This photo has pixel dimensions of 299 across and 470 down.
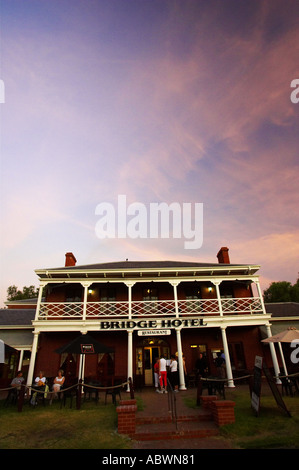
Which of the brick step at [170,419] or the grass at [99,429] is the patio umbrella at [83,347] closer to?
the grass at [99,429]

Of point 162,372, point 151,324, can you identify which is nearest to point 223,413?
point 162,372

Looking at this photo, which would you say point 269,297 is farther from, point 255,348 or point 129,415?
point 129,415

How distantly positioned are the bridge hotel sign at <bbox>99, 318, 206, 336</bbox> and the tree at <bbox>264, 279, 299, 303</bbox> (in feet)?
114

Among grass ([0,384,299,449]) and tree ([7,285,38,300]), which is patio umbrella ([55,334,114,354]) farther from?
tree ([7,285,38,300])

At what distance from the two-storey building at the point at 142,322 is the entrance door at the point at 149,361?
51mm

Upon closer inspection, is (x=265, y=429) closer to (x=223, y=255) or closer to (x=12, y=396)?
(x=12, y=396)

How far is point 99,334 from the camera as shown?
1593 centimetres

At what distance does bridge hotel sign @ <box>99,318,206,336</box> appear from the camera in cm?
1428

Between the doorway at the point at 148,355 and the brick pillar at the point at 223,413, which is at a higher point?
the doorway at the point at 148,355

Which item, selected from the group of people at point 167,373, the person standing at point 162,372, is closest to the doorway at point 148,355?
the group of people at point 167,373

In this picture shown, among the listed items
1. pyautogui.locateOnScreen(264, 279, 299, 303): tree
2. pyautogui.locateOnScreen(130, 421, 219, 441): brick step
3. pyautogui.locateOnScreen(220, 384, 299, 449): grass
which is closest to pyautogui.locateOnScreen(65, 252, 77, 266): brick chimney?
pyautogui.locateOnScreen(130, 421, 219, 441): brick step

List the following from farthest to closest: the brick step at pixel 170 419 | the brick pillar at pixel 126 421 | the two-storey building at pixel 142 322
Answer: the two-storey building at pixel 142 322
the brick step at pixel 170 419
the brick pillar at pixel 126 421

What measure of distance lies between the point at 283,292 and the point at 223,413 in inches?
1697

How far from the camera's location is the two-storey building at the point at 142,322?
14.5m
